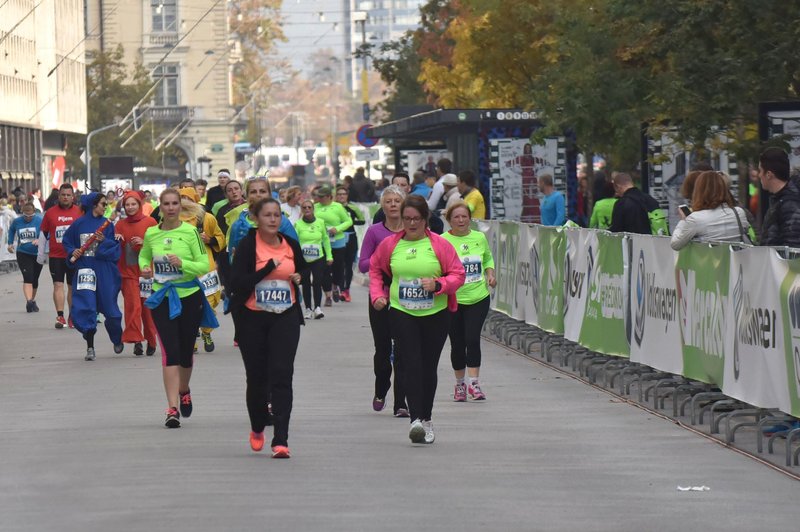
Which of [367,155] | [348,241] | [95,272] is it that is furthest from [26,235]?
[367,155]

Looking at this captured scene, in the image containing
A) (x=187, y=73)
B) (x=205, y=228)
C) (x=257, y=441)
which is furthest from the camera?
(x=187, y=73)

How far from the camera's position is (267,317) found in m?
11.9

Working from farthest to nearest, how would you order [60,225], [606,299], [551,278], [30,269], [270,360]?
1. [30,269]
2. [60,225]
3. [551,278]
4. [606,299]
5. [270,360]

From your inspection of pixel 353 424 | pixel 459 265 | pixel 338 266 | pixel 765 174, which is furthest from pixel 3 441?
pixel 338 266

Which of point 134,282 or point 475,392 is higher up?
point 134,282

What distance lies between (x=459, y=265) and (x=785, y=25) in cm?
1013

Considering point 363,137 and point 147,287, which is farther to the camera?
point 363,137

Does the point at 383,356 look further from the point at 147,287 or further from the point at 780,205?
the point at 780,205

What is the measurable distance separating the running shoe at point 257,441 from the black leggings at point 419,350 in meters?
1.02

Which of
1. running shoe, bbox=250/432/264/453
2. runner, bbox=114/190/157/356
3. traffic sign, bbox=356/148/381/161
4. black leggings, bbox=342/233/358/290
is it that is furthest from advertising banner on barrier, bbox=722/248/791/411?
traffic sign, bbox=356/148/381/161

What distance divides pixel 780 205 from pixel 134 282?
831 cm

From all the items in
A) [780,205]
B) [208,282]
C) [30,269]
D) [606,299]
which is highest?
[780,205]

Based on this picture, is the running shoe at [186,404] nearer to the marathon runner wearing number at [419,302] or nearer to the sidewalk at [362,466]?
the sidewalk at [362,466]

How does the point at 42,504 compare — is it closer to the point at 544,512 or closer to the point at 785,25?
the point at 544,512
